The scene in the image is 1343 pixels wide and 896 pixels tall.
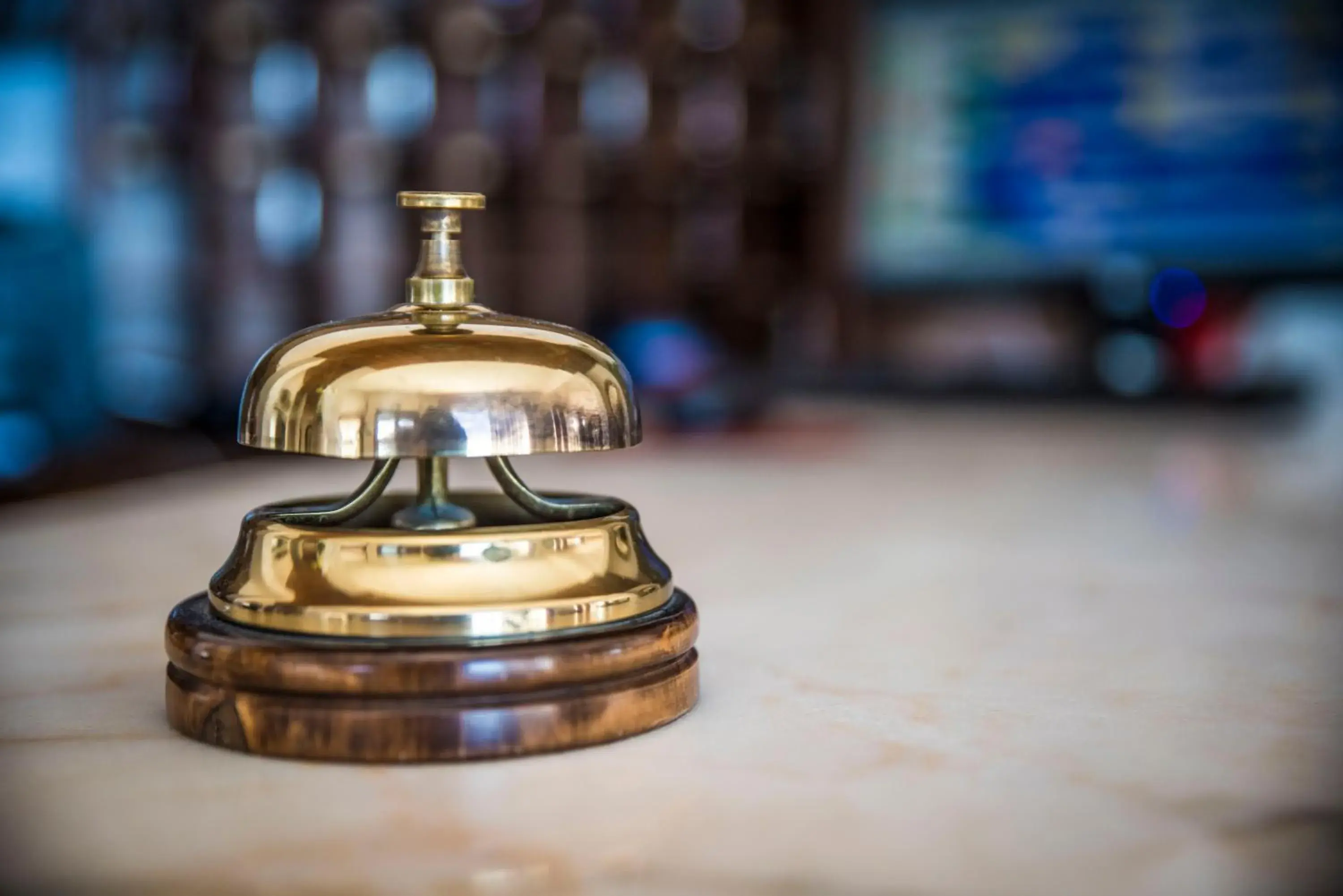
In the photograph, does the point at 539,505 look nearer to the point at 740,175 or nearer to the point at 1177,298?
the point at 1177,298

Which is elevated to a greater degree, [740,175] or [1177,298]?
[740,175]

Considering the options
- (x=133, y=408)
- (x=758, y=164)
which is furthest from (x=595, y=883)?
(x=133, y=408)

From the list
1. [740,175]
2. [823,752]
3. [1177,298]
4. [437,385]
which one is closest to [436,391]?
[437,385]

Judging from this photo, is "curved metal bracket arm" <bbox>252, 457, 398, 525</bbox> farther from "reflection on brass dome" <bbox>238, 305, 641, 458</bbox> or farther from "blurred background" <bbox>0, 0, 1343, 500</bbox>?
"blurred background" <bbox>0, 0, 1343, 500</bbox>

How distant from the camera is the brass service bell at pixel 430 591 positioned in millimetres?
380

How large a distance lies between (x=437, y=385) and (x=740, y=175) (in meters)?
4.23

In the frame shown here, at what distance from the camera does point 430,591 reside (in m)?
0.39

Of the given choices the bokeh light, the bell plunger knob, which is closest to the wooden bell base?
the bell plunger knob

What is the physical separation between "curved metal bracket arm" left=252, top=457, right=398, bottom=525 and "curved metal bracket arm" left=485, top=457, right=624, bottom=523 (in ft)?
0.12

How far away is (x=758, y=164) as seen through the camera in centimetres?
453

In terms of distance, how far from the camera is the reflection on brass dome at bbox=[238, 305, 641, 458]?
393 millimetres

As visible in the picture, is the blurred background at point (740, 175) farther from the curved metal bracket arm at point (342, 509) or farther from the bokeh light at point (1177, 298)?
the curved metal bracket arm at point (342, 509)

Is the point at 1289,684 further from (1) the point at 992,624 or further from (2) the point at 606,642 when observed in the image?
(2) the point at 606,642

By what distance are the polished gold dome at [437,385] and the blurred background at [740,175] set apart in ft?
7.09
